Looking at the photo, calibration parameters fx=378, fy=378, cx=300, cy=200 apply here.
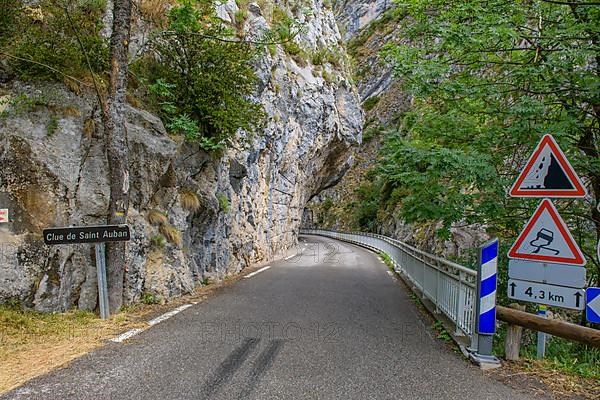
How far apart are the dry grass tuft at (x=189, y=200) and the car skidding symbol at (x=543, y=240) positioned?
273 inches

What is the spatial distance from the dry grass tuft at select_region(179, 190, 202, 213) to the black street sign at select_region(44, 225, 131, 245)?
2.76m

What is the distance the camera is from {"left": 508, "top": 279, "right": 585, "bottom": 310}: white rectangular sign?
373 centimetres

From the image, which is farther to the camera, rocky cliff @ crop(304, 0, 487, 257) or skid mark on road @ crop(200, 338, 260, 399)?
rocky cliff @ crop(304, 0, 487, 257)

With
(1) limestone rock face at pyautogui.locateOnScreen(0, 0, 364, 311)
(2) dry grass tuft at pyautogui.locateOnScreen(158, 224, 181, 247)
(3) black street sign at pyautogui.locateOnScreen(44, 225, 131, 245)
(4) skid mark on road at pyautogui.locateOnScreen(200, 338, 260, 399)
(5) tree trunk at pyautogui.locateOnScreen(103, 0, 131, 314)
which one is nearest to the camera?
(4) skid mark on road at pyautogui.locateOnScreen(200, 338, 260, 399)

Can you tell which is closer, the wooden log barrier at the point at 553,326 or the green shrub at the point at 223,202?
the wooden log barrier at the point at 553,326

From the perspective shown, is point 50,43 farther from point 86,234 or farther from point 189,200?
point 189,200

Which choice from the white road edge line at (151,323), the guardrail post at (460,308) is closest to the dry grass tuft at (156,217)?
the white road edge line at (151,323)

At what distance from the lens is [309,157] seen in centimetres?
2362

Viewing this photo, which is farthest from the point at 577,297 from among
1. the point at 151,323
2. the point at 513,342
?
the point at 151,323

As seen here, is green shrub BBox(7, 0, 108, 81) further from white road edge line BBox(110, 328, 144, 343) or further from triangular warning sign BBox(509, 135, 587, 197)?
triangular warning sign BBox(509, 135, 587, 197)

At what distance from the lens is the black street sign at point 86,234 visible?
214 inches

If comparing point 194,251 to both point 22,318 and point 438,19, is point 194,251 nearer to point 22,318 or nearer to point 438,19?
point 22,318

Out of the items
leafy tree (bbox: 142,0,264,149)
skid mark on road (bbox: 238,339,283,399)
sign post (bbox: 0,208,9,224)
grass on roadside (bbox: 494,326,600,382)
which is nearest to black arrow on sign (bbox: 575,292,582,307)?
grass on roadside (bbox: 494,326,600,382)

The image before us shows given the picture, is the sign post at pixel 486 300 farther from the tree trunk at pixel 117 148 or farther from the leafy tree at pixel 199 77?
the leafy tree at pixel 199 77
